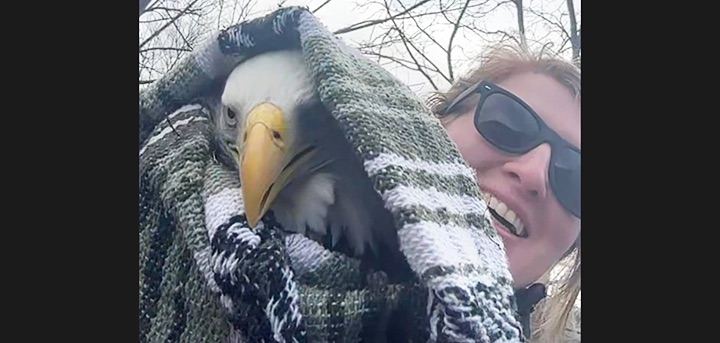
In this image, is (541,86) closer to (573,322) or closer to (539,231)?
(539,231)

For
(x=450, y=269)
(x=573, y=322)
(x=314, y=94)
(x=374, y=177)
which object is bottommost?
(x=573, y=322)

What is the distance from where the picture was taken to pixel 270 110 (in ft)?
5.01

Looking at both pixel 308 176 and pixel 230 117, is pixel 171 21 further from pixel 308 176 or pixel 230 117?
pixel 308 176

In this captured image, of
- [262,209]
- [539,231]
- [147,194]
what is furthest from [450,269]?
[147,194]

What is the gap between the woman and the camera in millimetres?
1518

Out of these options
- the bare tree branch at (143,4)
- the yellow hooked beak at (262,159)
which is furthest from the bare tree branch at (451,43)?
the bare tree branch at (143,4)

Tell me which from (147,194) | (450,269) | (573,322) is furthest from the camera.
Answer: (147,194)

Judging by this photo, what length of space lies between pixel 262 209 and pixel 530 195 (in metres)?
0.43

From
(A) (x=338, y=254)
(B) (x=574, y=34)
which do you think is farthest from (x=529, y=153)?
(A) (x=338, y=254)

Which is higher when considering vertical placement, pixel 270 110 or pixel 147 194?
pixel 270 110

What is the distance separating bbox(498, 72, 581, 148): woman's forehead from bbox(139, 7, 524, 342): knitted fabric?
14 centimetres

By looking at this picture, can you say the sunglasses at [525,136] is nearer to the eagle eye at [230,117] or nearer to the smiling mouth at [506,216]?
the smiling mouth at [506,216]

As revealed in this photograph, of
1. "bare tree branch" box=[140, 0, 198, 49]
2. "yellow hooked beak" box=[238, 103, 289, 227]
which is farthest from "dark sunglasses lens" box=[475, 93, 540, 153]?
"bare tree branch" box=[140, 0, 198, 49]

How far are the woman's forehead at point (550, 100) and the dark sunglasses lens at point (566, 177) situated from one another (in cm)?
3
